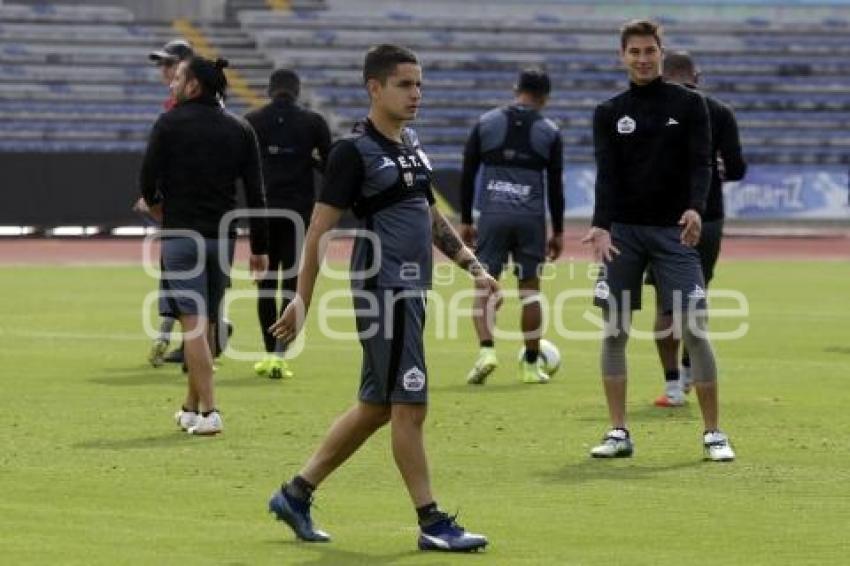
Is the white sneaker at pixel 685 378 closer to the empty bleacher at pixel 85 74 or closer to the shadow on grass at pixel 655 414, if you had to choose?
the shadow on grass at pixel 655 414

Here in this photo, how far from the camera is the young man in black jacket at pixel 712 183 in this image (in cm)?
1371

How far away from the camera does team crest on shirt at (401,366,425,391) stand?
874 cm

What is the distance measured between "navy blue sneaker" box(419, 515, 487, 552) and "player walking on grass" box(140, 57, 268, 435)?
13.8ft

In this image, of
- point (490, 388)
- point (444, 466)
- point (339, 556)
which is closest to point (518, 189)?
point (490, 388)

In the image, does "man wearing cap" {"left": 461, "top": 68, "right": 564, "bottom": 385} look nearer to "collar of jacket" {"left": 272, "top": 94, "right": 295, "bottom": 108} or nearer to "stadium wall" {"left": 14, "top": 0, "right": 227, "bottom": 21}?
"collar of jacket" {"left": 272, "top": 94, "right": 295, "bottom": 108}

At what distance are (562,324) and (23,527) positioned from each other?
44.1 feet

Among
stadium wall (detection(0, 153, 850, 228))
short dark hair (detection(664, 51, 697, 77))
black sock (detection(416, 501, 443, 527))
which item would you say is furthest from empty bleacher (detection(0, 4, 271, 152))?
black sock (detection(416, 501, 443, 527))

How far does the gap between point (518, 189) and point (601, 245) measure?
5.02 metres

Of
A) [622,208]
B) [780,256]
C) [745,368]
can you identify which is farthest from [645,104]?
[780,256]

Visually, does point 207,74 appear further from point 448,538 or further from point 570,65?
point 570,65

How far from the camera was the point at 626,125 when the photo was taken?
11.6 meters

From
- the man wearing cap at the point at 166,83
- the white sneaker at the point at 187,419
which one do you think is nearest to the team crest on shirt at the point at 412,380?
the white sneaker at the point at 187,419

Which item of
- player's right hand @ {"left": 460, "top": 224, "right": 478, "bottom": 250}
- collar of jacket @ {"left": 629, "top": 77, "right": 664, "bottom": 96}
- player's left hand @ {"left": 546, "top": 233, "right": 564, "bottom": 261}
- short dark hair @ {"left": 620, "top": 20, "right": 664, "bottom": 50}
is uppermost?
short dark hair @ {"left": 620, "top": 20, "right": 664, "bottom": 50}

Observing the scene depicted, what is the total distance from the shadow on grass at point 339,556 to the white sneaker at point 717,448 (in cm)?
310
